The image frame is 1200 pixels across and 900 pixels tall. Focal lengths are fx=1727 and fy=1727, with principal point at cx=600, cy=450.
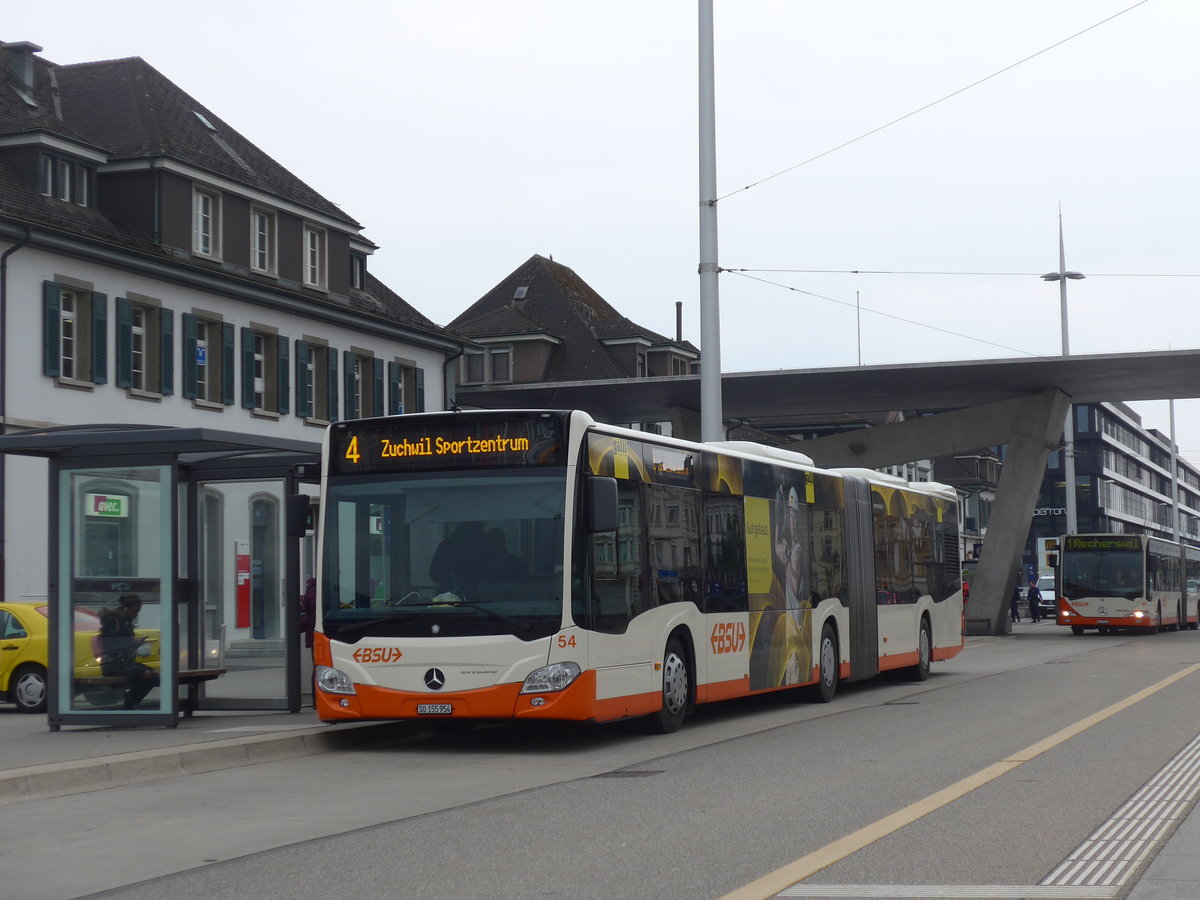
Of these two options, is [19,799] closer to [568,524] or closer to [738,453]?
[568,524]

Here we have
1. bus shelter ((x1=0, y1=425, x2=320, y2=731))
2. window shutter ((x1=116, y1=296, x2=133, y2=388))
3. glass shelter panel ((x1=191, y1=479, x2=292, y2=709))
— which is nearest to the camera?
bus shelter ((x1=0, y1=425, x2=320, y2=731))

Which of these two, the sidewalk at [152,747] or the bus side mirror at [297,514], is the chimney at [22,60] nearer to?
the sidewalk at [152,747]

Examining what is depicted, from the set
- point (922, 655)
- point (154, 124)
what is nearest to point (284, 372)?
point (154, 124)

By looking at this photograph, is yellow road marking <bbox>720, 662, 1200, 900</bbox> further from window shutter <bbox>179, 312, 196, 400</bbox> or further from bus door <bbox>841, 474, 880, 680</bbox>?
window shutter <bbox>179, 312, 196, 400</bbox>

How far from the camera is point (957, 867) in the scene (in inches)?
303

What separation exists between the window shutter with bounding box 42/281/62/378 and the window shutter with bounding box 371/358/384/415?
41.9 feet

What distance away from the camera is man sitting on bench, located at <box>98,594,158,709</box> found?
15117 mm

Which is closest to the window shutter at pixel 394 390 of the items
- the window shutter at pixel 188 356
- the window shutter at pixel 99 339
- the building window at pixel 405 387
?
the building window at pixel 405 387

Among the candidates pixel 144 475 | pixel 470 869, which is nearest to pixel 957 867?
pixel 470 869

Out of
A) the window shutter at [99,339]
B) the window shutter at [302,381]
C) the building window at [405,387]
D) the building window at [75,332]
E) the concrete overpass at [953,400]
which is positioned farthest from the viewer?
the building window at [405,387]

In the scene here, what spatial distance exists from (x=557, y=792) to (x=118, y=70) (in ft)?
109

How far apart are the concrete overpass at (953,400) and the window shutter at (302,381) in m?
5.48

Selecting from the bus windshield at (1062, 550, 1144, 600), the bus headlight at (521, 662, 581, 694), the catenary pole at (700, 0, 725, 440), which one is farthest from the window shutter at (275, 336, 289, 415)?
the bus headlight at (521, 662, 581, 694)

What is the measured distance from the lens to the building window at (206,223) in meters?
36.8
